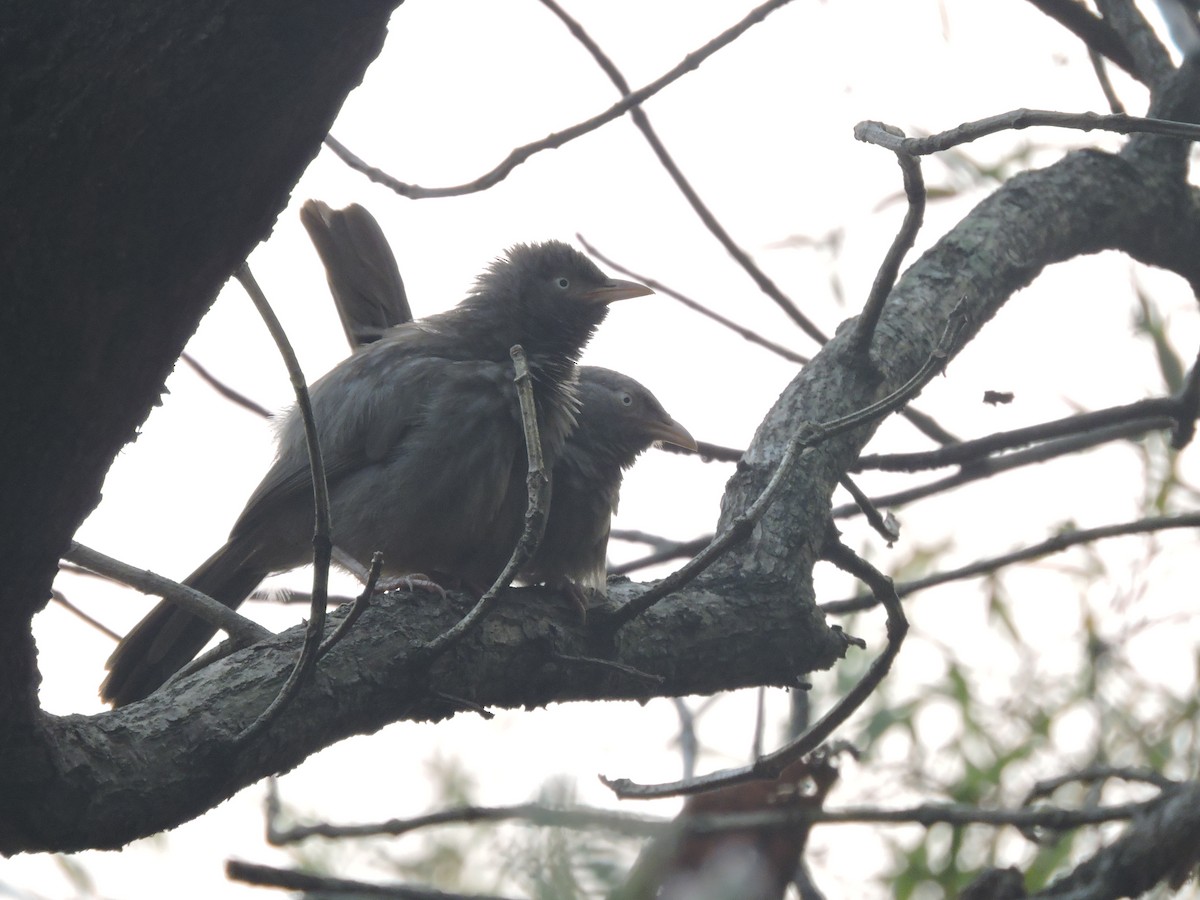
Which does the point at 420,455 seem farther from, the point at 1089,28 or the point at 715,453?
the point at 1089,28

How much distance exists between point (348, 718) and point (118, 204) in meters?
1.35

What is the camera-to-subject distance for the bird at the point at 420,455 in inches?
158

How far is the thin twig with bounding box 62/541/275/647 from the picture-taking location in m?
2.83

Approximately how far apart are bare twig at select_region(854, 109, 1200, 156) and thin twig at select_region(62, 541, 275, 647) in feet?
6.02

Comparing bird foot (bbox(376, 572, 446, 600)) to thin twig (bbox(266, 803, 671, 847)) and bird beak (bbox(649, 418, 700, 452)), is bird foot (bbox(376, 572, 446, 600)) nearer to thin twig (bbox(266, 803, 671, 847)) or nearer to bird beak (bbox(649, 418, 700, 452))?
thin twig (bbox(266, 803, 671, 847))

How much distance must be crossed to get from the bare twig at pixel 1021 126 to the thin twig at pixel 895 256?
0.15 feet

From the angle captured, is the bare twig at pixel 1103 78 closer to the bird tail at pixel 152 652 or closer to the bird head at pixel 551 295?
the bird head at pixel 551 295

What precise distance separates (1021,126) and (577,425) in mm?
2215

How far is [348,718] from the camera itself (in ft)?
9.29

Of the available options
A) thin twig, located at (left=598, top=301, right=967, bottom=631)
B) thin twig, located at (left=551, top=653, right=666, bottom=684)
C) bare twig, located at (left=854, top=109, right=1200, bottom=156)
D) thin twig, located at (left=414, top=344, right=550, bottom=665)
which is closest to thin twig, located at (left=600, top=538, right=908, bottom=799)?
thin twig, located at (left=551, top=653, right=666, bottom=684)

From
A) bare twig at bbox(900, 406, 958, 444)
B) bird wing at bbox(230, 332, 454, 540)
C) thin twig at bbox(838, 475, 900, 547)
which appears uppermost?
bare twig at bbox(900, 406, 958, 444)

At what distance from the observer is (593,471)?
14.7 feet

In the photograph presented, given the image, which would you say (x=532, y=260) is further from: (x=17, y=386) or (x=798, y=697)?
(x=17, y=386)

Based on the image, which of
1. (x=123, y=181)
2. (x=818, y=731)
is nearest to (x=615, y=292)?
(x=818, y=731)
